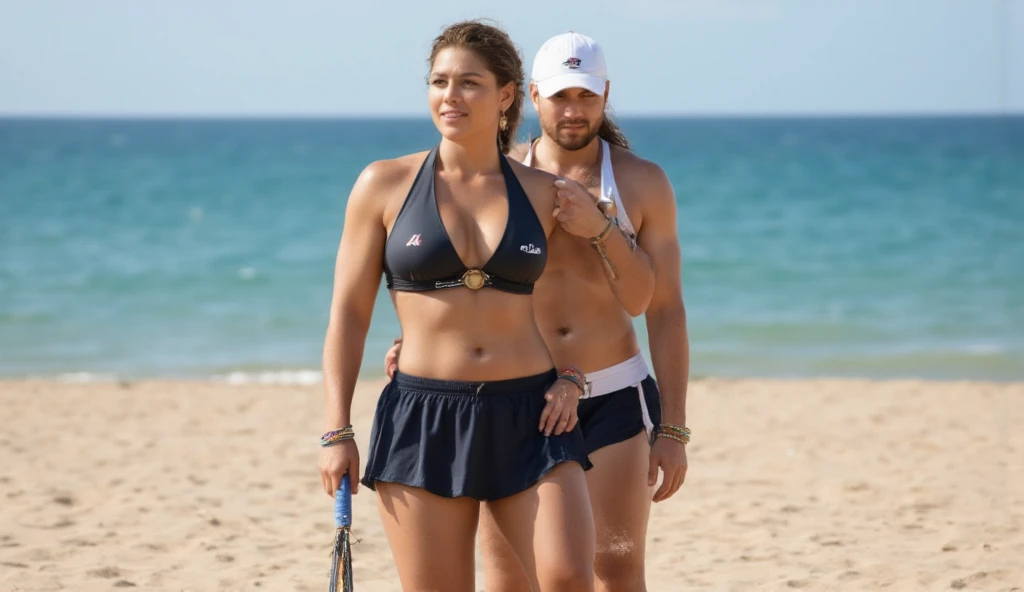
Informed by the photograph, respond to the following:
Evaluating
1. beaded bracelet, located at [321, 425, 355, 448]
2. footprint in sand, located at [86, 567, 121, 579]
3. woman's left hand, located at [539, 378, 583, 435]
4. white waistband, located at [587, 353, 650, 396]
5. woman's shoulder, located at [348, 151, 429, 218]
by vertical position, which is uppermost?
woman's shoulder, located at [348, 151, 429, 218]

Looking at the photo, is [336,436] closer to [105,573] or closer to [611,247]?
[611,247]

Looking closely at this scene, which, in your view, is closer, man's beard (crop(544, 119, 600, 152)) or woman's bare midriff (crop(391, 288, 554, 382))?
woman's bare midriff (crop(391, 288, 554, 382))

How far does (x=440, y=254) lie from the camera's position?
124 inches

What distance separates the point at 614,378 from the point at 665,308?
29 cm

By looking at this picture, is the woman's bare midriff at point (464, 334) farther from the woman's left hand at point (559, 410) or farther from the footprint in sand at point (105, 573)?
the footprint in sand at point (105, 573)

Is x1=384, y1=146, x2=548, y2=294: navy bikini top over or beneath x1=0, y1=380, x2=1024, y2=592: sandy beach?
over

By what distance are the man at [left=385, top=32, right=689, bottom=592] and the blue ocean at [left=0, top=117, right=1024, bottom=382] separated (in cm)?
243

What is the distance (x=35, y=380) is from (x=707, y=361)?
7.26m

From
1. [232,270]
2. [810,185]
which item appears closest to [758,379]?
[232,270]

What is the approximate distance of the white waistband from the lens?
388cm

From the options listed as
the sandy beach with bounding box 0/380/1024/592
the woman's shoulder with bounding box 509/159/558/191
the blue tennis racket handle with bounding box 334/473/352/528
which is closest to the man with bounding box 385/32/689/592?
the woman's shoulder with bounding box 509/159/558/191

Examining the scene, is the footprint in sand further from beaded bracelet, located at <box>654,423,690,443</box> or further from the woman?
beaded bracelet, located at <box>654,423,690,443</box>

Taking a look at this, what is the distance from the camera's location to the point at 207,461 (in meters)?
8.41

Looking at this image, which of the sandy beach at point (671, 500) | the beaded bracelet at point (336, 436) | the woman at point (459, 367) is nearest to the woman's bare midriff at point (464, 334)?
the woman at point (459, 367)
